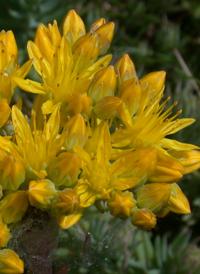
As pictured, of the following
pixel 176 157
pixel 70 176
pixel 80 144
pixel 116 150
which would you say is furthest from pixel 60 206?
pixel 176 157

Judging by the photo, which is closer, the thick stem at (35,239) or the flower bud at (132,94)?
the thick stem at (35,239)

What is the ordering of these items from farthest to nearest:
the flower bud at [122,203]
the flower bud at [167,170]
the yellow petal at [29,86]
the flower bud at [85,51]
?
1. the flower bud at [85,51]
2. the yellow petal at [29,86]
3. the flower bud at [167,170]
4. the flower bud at [122,203]

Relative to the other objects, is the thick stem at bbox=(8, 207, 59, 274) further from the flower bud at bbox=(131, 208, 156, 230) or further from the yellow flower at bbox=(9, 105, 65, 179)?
the flower bud at bbox=(131, 208, 156, 230)

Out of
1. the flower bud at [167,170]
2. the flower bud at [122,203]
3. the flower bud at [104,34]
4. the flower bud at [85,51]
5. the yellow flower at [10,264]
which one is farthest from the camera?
the flower bud at [104,34]

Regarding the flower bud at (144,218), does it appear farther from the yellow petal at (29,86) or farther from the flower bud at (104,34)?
the flower bud at (104,34)

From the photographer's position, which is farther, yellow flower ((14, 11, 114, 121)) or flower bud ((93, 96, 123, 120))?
yellow flower ((14, 11, 114, 121))

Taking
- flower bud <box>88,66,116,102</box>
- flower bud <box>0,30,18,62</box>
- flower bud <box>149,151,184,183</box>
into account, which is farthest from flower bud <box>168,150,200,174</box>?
flower bud <box>0,30,18,62</box>

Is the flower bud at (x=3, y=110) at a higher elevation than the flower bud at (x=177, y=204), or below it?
higher

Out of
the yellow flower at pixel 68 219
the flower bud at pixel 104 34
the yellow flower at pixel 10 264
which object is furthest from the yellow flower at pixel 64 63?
the yellow flower at pixel 10 264
